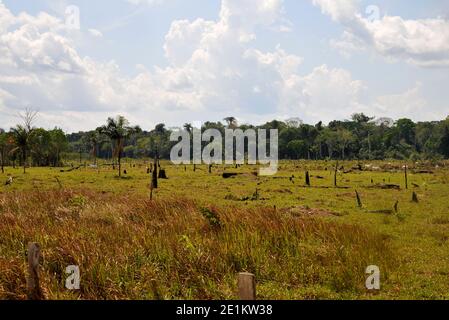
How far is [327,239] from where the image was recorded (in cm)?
1559

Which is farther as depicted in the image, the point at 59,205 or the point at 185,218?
the point at 59,205

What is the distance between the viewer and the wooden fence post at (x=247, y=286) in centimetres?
721

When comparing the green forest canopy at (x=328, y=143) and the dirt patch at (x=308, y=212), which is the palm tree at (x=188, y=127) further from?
the dirt patch at (x=308, y=212)

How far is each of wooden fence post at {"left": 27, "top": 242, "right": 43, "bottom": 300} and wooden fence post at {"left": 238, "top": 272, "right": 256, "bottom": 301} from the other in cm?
480

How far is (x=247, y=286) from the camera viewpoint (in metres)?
7.27

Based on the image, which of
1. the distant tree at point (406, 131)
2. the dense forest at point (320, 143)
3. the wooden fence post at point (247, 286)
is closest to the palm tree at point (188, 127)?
the dense forest at point (320, 143)

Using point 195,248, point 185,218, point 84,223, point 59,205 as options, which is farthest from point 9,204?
point 195,248

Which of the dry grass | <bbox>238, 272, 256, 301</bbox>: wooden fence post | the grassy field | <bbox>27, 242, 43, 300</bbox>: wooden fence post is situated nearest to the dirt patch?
the grassy field

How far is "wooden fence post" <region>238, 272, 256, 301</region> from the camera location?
7215 mm

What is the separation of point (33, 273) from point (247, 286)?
527 centimetres

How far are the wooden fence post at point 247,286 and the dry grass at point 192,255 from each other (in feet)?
13.0

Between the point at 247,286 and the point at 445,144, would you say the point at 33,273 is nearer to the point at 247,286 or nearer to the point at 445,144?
the point at 247,286
